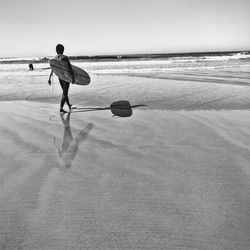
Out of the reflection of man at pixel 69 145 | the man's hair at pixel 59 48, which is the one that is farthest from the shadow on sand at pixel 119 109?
the man's hair at pixel 59 48

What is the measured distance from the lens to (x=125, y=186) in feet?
9.30

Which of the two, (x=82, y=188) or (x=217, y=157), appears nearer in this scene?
(x=82, y=188)

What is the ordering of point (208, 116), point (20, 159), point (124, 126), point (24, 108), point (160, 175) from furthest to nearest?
point (24, 108) → point (208, 116) → point (124, 126) → point (20, 159) → point (160, 175)

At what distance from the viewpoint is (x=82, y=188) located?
2.80m

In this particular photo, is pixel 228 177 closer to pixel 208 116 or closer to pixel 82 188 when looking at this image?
pixel 82 188

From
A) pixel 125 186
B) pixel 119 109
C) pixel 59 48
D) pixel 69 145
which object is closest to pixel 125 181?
pixel 125 186

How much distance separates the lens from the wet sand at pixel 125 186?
6.78 feet

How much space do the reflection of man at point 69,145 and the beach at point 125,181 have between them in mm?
13

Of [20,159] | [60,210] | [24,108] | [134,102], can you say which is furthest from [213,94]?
[60,210]

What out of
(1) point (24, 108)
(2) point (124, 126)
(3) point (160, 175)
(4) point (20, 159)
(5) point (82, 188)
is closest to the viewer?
(5) point (82, 188)

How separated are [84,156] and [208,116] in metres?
3.23

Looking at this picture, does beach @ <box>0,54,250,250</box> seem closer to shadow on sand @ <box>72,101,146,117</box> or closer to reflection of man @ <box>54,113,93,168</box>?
reflection of man @ <box>54,113,93,168</box>

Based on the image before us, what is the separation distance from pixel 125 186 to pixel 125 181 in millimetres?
118

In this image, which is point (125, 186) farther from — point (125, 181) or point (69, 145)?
point (69, 145)
